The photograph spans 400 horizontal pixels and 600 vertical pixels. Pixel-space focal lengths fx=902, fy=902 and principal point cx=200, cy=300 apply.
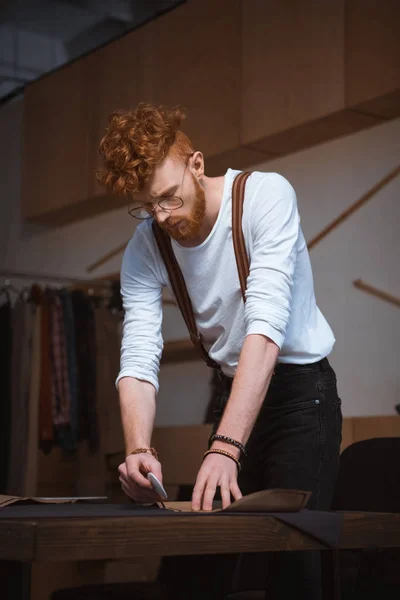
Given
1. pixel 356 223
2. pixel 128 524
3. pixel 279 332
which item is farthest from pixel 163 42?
pixel 128 524

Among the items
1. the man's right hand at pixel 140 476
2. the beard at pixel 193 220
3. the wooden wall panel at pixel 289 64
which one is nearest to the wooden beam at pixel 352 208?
the wooden wall panel at pixel 289 64

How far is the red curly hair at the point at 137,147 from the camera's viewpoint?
1.60 m

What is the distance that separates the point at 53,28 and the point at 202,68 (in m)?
1.56

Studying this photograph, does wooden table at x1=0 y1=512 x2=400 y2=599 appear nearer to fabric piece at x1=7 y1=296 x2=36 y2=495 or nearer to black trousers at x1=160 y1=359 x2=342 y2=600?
black trousers at x1=160 y1=359 x2=342 y2=600

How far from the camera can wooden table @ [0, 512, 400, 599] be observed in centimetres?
93

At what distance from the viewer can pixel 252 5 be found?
3824mm

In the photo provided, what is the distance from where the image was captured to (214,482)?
1.30m

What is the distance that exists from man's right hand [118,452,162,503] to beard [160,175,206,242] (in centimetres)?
44

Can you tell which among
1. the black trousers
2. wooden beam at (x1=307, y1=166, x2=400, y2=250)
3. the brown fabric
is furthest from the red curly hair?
wooden beam at (x1=307, y1=166, x2=400, y2=250)

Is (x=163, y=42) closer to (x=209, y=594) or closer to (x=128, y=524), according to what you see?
(x=209, y=594)

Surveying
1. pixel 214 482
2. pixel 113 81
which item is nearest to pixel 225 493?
pixel 214 482

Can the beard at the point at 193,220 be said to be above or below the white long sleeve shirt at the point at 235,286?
above

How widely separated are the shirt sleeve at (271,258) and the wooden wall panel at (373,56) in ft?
5.51

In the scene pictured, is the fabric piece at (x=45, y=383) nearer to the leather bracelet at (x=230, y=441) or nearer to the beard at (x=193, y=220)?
the beard at (x=193, y=220)
